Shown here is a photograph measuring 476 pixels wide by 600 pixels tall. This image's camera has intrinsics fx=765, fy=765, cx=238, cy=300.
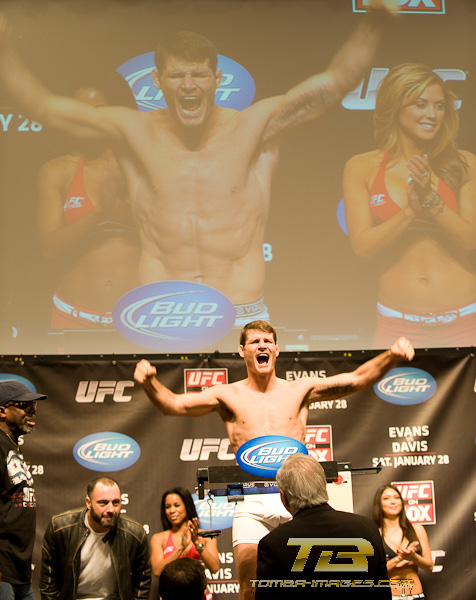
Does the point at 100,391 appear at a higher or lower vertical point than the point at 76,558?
higher

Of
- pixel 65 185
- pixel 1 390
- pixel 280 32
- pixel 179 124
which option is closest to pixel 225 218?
pixel 179 124

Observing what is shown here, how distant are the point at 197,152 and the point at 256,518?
399 centimetres

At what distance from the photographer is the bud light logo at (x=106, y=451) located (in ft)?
20.9

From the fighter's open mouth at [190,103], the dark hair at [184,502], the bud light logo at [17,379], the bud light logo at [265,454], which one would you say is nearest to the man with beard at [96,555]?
the dark hair at [184,502]

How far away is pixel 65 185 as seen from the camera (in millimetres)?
7016

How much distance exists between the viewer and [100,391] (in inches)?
256

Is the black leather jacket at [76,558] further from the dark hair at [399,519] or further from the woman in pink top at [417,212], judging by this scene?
the woman in pink top at [417,212]

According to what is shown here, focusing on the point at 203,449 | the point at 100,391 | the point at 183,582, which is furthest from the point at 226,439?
the point at 183,582

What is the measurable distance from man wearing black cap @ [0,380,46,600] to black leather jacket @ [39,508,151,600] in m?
0.85

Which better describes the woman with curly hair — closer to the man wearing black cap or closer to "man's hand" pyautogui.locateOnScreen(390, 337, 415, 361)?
"man's hand" pyautogui.locateOnScreen(390, 337, 415, 361)

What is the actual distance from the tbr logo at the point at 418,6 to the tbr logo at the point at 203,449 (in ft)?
14.6

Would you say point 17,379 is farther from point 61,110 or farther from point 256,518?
point 256,518

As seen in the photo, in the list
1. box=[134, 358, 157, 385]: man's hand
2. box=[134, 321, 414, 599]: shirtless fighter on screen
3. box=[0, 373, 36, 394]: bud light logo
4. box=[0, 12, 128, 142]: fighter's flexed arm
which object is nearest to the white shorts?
box=[134, 321, 414, 599]: shirtless fighter on screen

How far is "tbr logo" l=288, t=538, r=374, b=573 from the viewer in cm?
296
